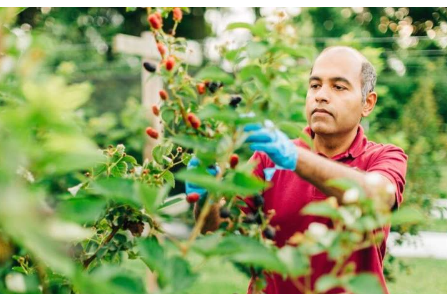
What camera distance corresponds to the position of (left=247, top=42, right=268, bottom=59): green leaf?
109 cm

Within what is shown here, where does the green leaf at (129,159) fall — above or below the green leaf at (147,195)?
below

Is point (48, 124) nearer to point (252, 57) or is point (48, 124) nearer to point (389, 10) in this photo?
point (252, 57)

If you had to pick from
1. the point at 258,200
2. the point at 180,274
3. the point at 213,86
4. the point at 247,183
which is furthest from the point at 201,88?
the point at 180,274

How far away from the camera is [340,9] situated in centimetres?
1435

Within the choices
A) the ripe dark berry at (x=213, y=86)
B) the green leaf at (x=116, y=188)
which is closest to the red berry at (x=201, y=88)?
the ripe dark berry at (x=213, y=86)

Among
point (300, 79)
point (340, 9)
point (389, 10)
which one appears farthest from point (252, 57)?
point (389, 10)

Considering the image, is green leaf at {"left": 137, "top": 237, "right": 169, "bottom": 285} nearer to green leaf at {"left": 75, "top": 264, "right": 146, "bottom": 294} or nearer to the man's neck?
green leaf at {"left": 75, "top": 264, "right": 146, "bottom": 294}

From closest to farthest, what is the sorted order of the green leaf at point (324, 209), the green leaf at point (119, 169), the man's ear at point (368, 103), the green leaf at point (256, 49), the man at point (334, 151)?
the green leaf at point (324, 209) → the green leaf at point (256, 49) → the green leaf at point (119, 169) → the man at point (334, 151) → the man's ear at point (368, 103)

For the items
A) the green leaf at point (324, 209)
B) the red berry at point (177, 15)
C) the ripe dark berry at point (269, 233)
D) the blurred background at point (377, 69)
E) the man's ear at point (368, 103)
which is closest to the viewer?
the green leaf at point (324, 209)

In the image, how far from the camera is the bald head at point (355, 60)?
2.17 meters

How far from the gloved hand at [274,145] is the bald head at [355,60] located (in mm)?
782

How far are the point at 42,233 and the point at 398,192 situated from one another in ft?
4.71

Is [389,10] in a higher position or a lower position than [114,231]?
higher

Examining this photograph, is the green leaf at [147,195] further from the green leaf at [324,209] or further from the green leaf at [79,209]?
the green leaf at [324,209]
